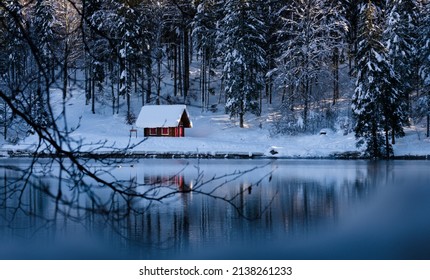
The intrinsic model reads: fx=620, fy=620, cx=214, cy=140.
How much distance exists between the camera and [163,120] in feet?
172

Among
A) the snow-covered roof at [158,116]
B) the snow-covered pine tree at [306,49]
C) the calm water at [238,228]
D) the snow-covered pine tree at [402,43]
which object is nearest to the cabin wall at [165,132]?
the snow-covered roof at [158,116]

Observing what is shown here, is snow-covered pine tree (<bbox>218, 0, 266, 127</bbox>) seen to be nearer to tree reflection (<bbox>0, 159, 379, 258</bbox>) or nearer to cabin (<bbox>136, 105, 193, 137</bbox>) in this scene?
cabin (<bbox>136, 105, 193, 137</bbox>)

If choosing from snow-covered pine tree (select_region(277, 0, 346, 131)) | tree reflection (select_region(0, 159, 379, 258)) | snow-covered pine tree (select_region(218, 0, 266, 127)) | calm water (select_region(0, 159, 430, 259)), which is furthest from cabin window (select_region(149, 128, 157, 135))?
tree reflection (select_region(0, 159, 379, 258))

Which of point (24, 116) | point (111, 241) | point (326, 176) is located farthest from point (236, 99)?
point (24, 116)

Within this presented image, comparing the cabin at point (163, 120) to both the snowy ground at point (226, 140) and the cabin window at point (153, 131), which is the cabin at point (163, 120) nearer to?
the cabin window at point (153, 131)

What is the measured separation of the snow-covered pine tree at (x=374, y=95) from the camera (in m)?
41.5

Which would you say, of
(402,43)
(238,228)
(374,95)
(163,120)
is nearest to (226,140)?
(163,120)

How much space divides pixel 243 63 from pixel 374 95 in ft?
43.9

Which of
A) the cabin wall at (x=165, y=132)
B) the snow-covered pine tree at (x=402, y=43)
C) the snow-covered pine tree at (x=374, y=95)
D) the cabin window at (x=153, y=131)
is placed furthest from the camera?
the cabin window at (x=153, y=131)

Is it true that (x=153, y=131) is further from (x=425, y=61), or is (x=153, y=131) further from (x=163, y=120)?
(x=425, y=61)

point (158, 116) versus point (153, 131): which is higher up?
point (158, 116)

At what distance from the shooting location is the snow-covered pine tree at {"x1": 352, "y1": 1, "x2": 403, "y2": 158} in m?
41.5

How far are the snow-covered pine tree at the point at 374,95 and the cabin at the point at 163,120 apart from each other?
15.9 meters

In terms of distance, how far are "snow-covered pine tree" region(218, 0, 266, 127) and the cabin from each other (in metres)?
4.03
